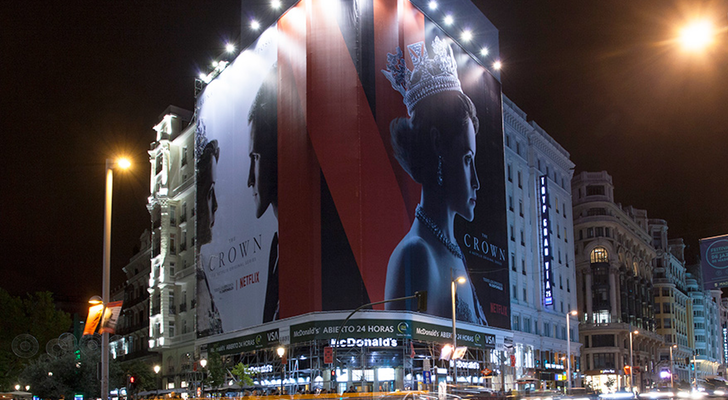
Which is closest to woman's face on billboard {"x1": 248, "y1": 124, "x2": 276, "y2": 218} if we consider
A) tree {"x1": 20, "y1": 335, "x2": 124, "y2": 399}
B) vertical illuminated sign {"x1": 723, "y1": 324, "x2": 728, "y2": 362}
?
tree {"x1": 20, "y1": 335, "x2": 124, "y2": 399}

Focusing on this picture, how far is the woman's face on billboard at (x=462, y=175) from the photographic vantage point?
205ft

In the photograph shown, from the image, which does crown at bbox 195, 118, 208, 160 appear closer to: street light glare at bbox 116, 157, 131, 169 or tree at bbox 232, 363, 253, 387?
tree at bbox 232, 363, 253, 387

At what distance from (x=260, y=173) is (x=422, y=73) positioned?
653 inches

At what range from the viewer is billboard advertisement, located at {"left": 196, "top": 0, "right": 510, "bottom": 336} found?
5528 cm

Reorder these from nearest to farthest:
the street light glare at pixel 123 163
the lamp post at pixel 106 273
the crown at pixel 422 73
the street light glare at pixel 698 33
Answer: the street light glare at pixel 698 33
the lamp post at pixel 106 273
the street light glare at pixel 123 163
the crown at pixel 422 73

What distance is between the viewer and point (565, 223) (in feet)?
299

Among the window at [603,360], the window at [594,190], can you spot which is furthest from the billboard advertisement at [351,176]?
the window at [594,190]

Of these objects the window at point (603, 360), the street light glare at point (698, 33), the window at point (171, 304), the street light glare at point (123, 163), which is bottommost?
the window at point (603, 360)

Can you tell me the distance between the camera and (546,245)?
8050 cm

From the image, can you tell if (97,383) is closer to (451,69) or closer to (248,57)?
(248,57)

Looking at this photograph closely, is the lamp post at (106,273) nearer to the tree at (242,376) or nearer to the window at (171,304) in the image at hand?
the tree at (242,376)

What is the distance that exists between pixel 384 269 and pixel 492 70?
29.8m

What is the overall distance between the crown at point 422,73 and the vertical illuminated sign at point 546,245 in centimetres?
2206

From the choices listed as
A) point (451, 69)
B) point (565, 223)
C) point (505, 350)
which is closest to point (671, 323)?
point (565, 223)
